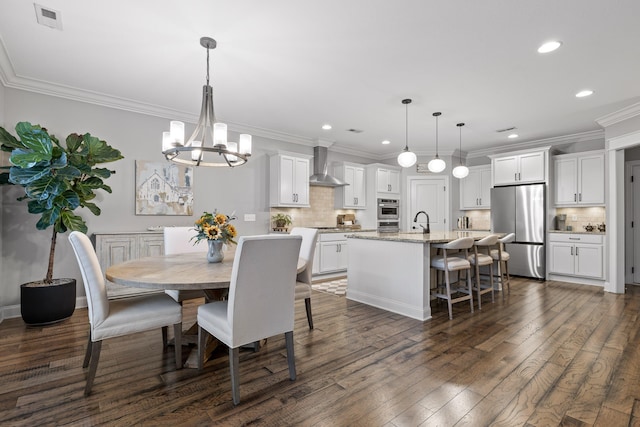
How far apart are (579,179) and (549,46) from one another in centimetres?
377

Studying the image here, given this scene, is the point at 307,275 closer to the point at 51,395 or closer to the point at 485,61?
the point at 51,395

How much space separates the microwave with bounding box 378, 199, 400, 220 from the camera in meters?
6.88

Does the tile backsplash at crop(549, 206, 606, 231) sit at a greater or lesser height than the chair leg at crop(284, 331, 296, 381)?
greater

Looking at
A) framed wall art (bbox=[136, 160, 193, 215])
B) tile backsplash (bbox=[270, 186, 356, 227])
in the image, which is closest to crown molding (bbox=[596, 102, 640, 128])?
tile backsplash (bbox=[270, 186, 356, 227])

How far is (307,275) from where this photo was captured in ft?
10.2

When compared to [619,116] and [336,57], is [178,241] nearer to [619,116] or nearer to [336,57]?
[336,57]

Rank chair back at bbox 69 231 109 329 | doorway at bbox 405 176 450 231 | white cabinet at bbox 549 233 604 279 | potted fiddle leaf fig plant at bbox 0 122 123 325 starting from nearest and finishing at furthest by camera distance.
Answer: chair back at bbox 69 231 109 329
potted fiddle leaf fig plant at bbox 0 122 123 325
white cabinet at bbox 549 233 604 279
doorway at bbox 405 176 450 231

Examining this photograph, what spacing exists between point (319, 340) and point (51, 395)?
186cm

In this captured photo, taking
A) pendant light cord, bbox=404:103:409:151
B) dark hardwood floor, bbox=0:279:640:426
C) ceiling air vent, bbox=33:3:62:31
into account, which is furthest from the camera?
pendant light cord, bbox=404:103:409:151

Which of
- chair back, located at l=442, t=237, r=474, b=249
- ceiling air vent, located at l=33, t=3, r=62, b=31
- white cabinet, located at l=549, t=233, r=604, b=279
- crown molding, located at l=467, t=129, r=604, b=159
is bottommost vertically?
white cabinet, located at l=549, t=233, r=604, b=279

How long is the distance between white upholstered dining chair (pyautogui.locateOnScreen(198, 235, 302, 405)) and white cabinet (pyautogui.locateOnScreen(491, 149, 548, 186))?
5573 millimetres

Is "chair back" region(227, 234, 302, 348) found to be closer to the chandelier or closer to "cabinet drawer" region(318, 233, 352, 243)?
the chandelier

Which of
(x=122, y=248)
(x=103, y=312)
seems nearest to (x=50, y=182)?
(x=122, y=248)

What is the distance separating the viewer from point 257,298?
1.96 metres
